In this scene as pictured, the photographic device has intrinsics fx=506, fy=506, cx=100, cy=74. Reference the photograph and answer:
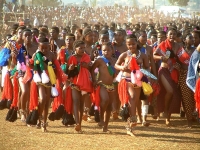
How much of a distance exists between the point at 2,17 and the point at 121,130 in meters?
23.5

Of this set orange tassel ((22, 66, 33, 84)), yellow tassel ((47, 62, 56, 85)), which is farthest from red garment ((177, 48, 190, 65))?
orange tassel ((22, 66, 33, 84))

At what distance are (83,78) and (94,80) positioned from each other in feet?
0.77

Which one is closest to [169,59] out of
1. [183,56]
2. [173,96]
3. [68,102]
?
[183,56]

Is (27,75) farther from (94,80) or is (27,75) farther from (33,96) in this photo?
(94,80)

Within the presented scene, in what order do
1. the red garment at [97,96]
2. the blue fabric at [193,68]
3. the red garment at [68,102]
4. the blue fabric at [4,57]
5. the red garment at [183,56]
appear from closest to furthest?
the blue fabric at [193,68] < the red garment at [97,96] < the red garment at [68,102] < the blue fabric at [4,57] < the red garment at [183,56]

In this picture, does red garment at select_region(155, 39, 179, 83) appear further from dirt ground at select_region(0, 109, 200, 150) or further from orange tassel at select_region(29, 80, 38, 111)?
orange tassel at select_region(29, 80, 38, 111)

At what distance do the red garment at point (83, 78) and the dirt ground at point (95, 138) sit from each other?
0.90m

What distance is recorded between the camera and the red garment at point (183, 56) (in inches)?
431

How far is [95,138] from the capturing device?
30.3 ft

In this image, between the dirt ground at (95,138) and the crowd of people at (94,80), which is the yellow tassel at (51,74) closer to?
the crowd of people at (94,80)

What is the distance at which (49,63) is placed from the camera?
9.71 metres

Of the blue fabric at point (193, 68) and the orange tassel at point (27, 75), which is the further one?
the orange tassel at point (27, 75)

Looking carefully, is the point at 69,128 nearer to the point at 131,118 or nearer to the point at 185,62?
the point at 131,118

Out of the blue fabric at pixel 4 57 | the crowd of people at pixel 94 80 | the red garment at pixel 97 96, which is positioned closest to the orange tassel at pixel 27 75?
the crowd of people at pixel 94 80
